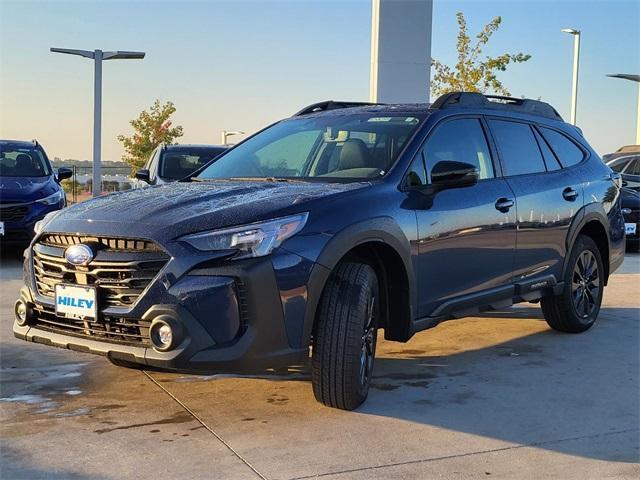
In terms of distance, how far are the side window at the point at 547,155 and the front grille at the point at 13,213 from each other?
6.88 m

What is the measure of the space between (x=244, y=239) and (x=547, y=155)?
3198 mm

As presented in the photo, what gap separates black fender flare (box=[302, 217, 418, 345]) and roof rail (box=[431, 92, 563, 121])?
1.20 meters

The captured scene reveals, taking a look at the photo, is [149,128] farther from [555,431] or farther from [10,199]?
[555,431]

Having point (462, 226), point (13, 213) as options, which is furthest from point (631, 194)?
point (13, 213)

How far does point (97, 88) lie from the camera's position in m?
23.5

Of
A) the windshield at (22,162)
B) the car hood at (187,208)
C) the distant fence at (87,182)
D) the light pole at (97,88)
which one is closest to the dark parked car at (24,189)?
the windshield at (22,162)

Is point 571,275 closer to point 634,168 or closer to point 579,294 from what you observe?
point 579,294

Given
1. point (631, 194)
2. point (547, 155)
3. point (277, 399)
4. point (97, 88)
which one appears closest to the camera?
point (277, 399)

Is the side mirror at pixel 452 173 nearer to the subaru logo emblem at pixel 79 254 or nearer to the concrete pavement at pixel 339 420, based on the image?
the concrete pavement at pixel 339 420

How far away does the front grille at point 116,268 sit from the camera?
360 cm

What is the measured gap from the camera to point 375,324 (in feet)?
13.9

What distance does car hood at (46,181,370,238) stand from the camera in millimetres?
3631

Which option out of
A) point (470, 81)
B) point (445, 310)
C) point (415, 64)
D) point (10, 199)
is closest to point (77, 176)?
point (470, 81)

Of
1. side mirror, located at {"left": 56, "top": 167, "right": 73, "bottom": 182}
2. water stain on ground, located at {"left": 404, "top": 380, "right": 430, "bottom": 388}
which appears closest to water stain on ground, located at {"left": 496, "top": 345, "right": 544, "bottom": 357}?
water stain on ground, located at {"left": 404, "top": 380, "right": 430, "bottom": 388}
